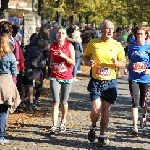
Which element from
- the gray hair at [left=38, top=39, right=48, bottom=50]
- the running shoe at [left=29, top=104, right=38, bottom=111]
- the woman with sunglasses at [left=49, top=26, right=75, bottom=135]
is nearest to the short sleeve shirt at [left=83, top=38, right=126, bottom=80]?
the woman with sunglasses at [left=49, top=26, right=75, bottom=135]

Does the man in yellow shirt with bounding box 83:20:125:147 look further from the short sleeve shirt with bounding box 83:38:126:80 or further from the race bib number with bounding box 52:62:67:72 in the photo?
the race bib number with bounding box 52:62:67:72

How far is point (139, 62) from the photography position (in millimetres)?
8586

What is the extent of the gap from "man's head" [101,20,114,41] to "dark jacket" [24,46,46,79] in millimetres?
3111

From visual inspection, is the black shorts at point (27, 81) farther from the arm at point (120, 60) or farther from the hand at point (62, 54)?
the arm at point (120, 60)

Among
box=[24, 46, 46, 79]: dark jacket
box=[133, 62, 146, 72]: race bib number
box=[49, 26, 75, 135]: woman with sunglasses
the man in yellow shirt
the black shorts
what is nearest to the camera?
the man in yellow shirt

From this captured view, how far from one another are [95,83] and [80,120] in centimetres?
249

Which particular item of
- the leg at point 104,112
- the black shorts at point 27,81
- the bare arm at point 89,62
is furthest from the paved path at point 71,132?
the bare arm at point 89,62

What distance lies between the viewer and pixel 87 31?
2355 cm

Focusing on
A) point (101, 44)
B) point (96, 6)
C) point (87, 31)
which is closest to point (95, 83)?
point (101, 44)

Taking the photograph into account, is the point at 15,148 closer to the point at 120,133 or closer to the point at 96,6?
the point at 120,133

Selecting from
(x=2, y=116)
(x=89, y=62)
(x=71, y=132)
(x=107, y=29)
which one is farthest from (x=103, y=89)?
(x=2, y=116)

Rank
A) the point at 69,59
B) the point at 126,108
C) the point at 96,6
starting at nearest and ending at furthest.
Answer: the point at 69,59 → the point at 126,108 → the point at 96,6

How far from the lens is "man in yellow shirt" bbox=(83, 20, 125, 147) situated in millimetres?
7523

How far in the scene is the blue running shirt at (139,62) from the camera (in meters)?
8.59
